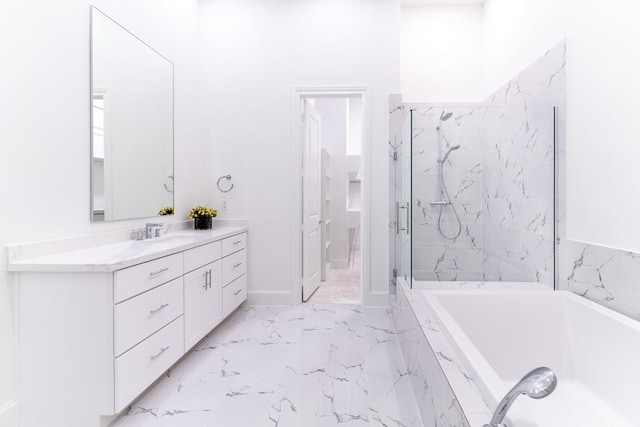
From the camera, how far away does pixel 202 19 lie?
3686 millimetres

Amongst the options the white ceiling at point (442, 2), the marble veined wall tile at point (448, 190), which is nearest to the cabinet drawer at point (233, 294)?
the marble veined wall tile at point (448, 190)

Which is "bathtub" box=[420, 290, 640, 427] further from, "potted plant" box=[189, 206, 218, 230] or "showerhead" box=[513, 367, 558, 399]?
"potted plant" box=[189, 206, 218, 230]

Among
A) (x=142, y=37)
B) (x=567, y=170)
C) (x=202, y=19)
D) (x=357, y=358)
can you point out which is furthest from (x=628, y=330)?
(x=202, y=19)

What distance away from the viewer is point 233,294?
10.4 feet

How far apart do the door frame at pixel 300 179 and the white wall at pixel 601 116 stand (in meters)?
1.59

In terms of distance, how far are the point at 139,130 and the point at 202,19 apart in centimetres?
165

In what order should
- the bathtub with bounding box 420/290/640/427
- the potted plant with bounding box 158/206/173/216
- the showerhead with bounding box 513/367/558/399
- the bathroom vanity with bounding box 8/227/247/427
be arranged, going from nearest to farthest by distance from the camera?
1. the showerhead with bounding box 513/367/558/399
2. the bathtub with bounding box 420/290/640/427
3. the bathroom vanity with bounding box 8/227/247/427
4. the potted plant with bounding box 158/206/173/216

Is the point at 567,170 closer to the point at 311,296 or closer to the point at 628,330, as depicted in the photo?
the point at 628,330

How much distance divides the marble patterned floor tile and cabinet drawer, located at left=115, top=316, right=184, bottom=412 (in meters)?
0.16

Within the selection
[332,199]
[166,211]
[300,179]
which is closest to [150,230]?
[166,211]

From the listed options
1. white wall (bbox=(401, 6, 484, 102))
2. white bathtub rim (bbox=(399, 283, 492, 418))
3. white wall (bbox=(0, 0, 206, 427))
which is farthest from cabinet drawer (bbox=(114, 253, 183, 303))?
white wall (bbox=(401, 6, 484, 102))

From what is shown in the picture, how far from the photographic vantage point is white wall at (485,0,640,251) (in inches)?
69.0

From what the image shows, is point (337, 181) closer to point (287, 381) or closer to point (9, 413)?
point (287, 381)

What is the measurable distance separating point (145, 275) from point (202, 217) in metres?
1.48
